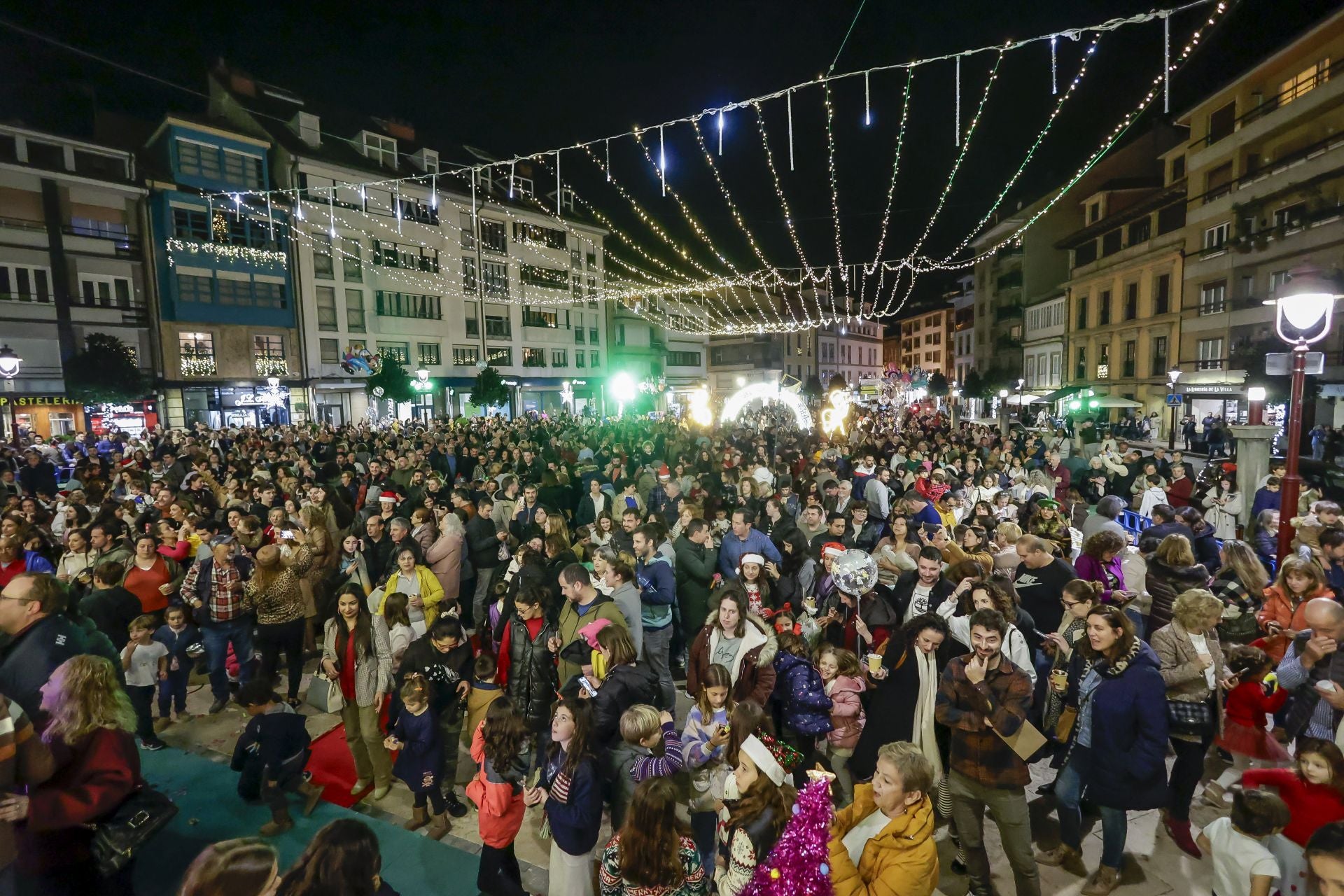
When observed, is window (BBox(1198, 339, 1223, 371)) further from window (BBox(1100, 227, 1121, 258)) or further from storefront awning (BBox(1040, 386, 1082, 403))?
window (BBox(1100, 227, 1121, 258))

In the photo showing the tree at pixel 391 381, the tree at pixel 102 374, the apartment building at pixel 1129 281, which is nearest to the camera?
the tree at pixel 102 374

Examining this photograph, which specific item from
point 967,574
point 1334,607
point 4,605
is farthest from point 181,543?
point 1334,607

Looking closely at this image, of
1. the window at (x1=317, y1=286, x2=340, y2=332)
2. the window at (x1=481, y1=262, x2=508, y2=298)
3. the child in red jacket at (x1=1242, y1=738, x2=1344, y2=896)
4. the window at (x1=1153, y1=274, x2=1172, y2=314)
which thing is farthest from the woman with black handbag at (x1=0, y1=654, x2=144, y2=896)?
the window at (x1=1153, y1=274, x2=1172, y2=314)

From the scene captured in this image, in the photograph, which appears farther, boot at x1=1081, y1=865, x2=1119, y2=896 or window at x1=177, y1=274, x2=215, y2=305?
window at x1=177, y1=274, x2=215, y2=305

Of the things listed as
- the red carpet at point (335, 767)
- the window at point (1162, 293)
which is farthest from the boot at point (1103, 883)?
the window at point (1162, 293)

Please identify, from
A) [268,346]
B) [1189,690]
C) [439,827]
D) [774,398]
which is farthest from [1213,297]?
[268,346]

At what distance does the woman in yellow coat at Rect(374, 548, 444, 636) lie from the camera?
5613 millimetres

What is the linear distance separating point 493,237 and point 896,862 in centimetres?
4148

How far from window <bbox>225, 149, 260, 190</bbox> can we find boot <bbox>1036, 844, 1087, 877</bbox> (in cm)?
3656

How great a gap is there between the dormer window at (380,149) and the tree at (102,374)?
53.6ft

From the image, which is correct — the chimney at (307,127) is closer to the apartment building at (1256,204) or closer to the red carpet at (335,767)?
the red carpet at (335,767)

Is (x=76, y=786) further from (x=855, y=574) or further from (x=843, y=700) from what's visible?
(x=855, y=574)

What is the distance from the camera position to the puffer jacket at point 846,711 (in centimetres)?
416

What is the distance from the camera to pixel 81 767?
3.01m
